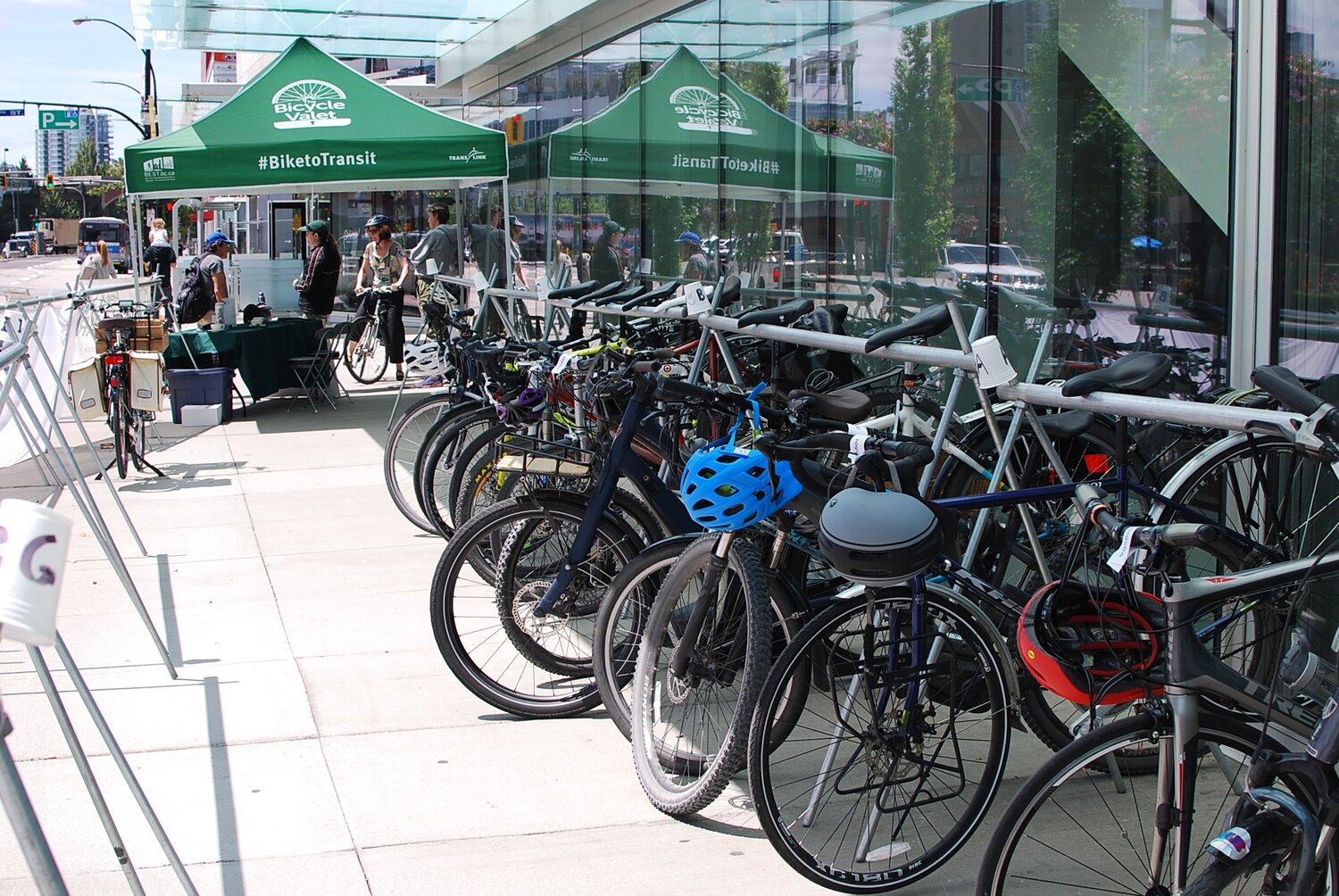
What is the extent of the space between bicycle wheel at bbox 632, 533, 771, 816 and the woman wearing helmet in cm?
1103

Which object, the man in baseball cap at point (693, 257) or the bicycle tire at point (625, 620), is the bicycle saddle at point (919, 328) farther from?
the man in baseball cap at point (693, 257)

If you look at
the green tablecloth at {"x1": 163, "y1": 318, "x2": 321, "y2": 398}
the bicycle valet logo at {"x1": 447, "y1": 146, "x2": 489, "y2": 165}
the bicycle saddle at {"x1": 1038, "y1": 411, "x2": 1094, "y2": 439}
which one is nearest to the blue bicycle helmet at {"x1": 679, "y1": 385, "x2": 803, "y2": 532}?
the bicycle saddle at {"x1": 1038, "y1": 411, "x2": 1094, "y2": 439}

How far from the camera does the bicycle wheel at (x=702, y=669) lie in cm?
366

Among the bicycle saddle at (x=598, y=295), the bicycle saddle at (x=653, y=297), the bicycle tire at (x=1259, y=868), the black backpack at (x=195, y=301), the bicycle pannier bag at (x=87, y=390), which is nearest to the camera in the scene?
the bicycle tire at (x=1259, y=868)

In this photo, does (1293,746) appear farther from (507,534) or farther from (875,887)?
(507,534)

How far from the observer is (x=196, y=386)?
12141 mm

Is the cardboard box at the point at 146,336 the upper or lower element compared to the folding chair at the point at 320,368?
upper

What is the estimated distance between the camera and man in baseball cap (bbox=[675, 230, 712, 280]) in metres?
10.3

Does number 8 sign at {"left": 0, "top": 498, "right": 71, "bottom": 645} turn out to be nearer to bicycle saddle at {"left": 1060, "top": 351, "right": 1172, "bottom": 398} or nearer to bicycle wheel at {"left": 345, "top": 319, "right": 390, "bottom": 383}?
bicycle saddle at {"left": 1060, "top": 351, "right": 1172, "bottom": 398}

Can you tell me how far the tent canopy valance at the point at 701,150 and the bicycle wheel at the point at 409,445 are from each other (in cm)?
271

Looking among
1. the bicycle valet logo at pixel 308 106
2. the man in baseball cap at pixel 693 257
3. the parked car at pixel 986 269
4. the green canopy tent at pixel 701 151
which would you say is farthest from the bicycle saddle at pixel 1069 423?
the bicycle valet logo at pixel 308 106

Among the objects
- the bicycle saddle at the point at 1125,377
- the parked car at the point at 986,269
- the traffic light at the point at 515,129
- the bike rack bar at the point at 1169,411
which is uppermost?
the traffic light at the point at 515,129

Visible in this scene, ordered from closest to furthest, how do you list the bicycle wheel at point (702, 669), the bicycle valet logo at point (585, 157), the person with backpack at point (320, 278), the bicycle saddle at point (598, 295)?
1. the bicycle wheel at point (702, 669)
2. the bicycle saddle at point (598, 295)
3. the bicycle valet logo at point (585, 157)
4. the person with backpack at point (320, 278)

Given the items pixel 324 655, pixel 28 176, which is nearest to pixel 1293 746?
pixel 324 655
